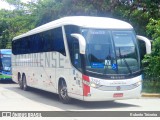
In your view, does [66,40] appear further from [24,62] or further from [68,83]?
[24,62]

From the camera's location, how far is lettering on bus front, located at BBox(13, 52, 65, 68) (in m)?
14.2

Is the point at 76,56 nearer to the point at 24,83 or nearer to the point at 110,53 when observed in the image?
the point at 110,53

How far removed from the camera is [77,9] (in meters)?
25.2

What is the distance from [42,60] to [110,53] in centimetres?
499

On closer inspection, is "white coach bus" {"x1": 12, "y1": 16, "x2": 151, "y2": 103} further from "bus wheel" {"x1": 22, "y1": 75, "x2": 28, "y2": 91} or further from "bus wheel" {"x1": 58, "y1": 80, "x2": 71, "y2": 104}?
"bus wheel" {"x1": 22, "y1": 75, "x2": 28, "y2": 91}

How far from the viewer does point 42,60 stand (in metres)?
16.4

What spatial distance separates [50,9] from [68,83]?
15819 mm

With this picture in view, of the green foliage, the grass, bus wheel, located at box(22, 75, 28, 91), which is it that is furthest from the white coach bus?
the grass

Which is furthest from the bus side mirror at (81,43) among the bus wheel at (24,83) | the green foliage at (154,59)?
the bus wheel at (24,83)

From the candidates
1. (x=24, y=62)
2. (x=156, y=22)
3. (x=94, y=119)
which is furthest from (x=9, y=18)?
(x=94, y=119)

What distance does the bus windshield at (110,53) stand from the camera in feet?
39.7

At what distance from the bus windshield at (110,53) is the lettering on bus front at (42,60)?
72.9 inches

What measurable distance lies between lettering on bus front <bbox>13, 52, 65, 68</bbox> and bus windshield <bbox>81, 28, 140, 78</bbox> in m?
1.85

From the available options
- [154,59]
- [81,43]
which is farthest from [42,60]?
[154,59]
